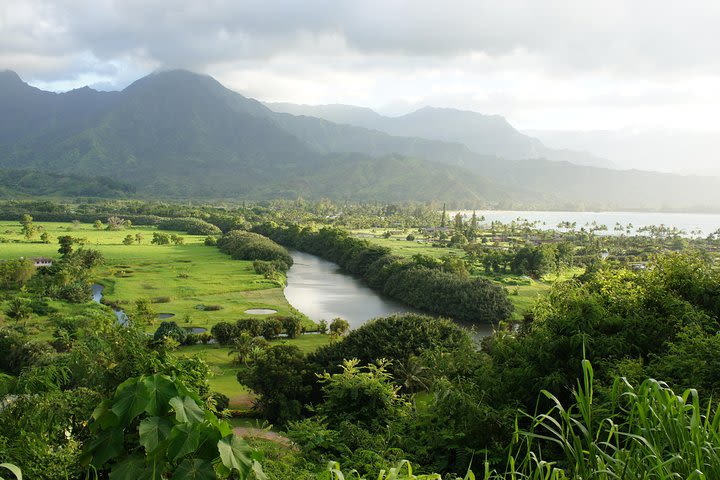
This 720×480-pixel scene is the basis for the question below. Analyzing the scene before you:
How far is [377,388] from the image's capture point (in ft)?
61.2

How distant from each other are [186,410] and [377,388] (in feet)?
48.8

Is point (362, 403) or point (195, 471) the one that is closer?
point (195, 471)

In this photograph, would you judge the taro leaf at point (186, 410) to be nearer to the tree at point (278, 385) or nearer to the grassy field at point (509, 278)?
the grassy field at point (509, 278)

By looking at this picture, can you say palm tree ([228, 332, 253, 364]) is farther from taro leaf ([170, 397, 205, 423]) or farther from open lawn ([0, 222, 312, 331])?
→ taro leaf ([170, 397, 205, 423])

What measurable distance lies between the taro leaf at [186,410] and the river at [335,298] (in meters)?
46.7

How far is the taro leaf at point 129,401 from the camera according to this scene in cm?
450

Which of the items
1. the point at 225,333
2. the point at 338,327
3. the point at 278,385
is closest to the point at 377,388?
the point at 278,385

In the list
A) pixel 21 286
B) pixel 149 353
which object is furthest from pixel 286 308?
pixel 149 353

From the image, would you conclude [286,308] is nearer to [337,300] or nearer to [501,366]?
[337,300]

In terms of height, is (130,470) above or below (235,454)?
below

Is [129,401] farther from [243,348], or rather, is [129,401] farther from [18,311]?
[18,311]

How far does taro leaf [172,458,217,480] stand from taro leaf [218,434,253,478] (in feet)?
0.64

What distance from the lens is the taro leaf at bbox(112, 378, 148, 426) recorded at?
177 inches

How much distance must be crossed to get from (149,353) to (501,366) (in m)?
13.6
